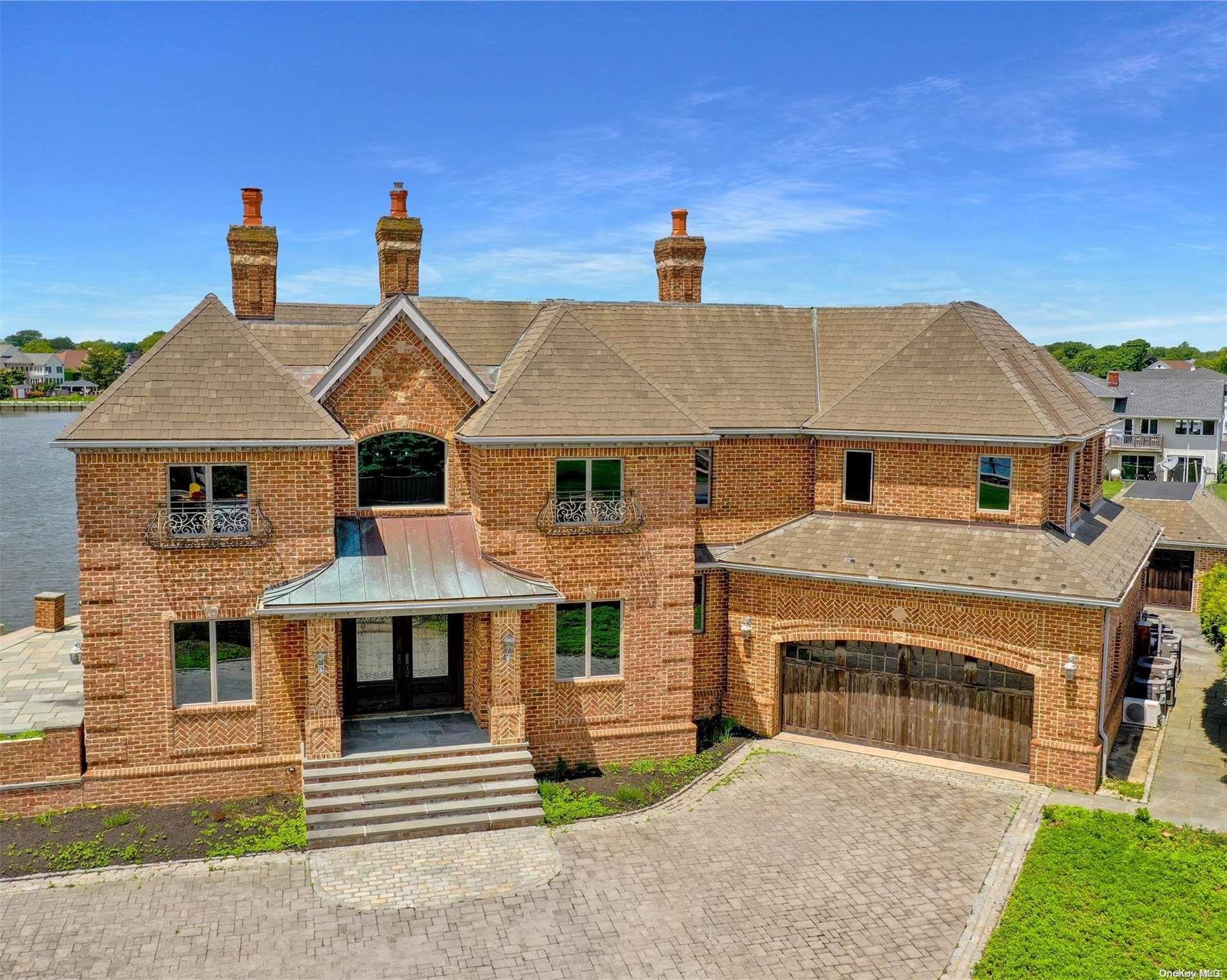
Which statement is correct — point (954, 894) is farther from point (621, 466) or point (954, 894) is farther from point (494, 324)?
point (494, 324)

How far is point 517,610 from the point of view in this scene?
55.9 feet

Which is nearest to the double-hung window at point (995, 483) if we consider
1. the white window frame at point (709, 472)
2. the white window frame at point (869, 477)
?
the white window frame at point (869, 477)

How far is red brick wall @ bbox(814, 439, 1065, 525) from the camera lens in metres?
18.6

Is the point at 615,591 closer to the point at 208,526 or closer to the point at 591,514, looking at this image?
the point at 591,514

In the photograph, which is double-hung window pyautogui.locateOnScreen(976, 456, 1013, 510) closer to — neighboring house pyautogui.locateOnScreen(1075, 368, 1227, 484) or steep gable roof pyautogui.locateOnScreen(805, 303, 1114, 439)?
steep gable roof pyautogui.locateOnScreen(805, 303, 1114, 439)

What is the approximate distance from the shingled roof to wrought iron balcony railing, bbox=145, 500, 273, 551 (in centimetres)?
862

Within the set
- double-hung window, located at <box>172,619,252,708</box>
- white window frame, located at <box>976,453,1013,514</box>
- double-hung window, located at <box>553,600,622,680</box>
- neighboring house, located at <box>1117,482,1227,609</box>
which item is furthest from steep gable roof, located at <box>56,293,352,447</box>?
neighboring house, located at <box>1117,482,1227,609</box>

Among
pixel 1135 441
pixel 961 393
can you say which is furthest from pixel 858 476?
pixel 1135 441

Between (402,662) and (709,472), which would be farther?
(709,472)

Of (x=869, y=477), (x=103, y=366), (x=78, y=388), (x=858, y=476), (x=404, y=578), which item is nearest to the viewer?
(x=404, y=578)

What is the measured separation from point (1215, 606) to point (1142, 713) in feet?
14.2

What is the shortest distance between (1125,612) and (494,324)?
1511 centimetres

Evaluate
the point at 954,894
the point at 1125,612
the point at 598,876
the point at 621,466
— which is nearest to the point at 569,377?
the point at 621,466

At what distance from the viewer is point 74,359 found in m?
167
